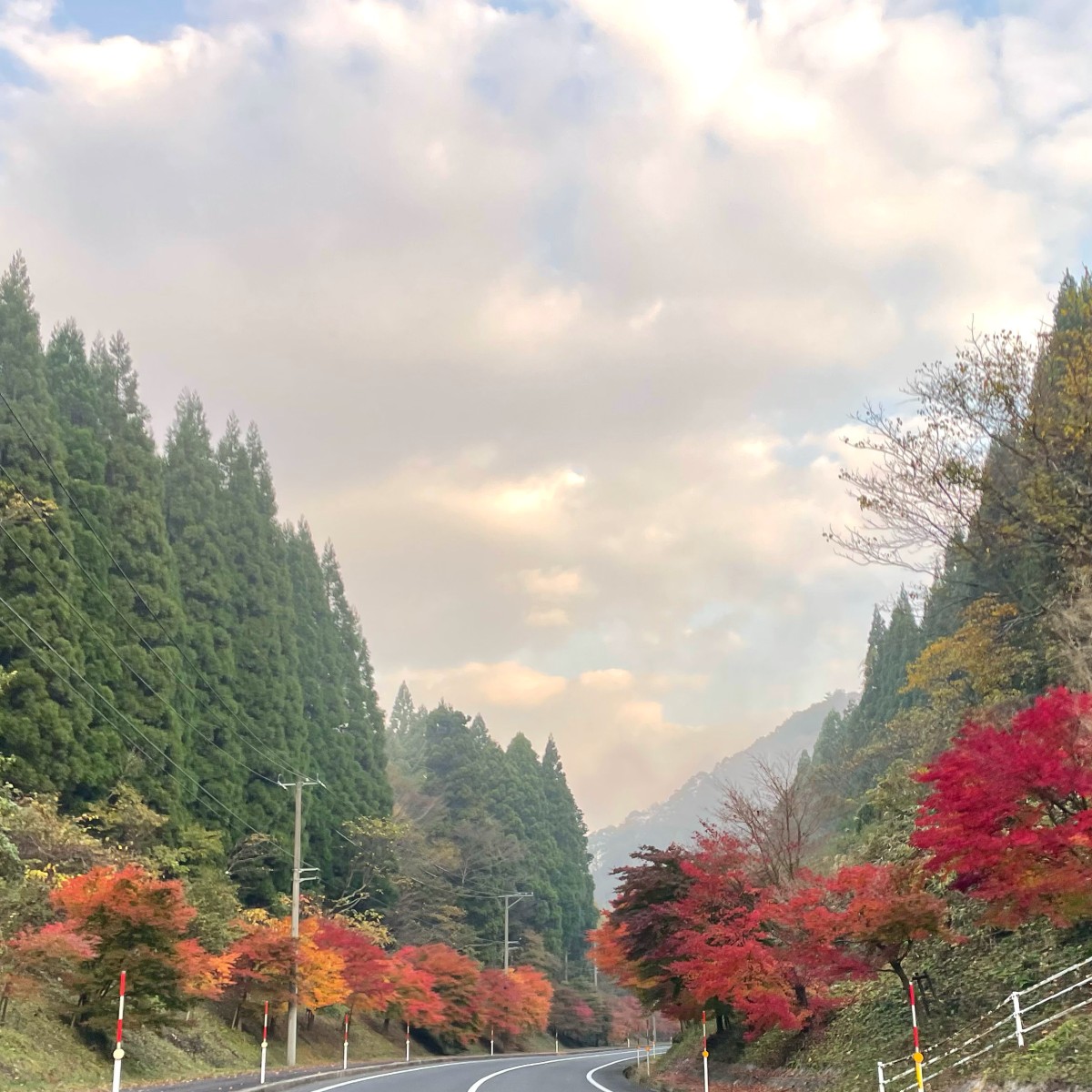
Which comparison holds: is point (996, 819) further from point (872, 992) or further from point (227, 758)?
point (227, 758)

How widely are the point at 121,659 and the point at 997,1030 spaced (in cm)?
2980

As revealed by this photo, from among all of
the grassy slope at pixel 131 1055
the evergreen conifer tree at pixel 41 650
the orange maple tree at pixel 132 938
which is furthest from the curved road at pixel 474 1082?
the evergreen conifer tree at pixel 41 650

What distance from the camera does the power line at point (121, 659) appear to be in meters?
31.6

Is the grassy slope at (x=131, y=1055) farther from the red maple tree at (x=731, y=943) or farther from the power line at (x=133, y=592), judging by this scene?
the red maple tree at (x=731, y=943)

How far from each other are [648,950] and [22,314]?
30.7 metres

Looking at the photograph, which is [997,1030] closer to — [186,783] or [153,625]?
[186,783]

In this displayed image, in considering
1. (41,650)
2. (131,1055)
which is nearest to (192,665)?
(41,650)

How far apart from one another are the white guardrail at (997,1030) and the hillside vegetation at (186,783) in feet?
43.5

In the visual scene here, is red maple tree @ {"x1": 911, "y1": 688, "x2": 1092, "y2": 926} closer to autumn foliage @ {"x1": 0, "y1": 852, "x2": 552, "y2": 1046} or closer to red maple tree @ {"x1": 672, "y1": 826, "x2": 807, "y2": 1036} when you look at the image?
red maple tree @ {"x1": 672, "y1": 826, "x2": 807, "y2": 1036}

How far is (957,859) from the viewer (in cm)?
1501

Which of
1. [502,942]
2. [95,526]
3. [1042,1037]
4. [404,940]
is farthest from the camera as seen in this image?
[502,942]

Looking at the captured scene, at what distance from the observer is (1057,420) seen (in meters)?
20.9

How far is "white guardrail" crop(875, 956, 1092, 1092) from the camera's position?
12828 mm

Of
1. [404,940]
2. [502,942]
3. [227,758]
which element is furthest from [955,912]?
[502,942]
